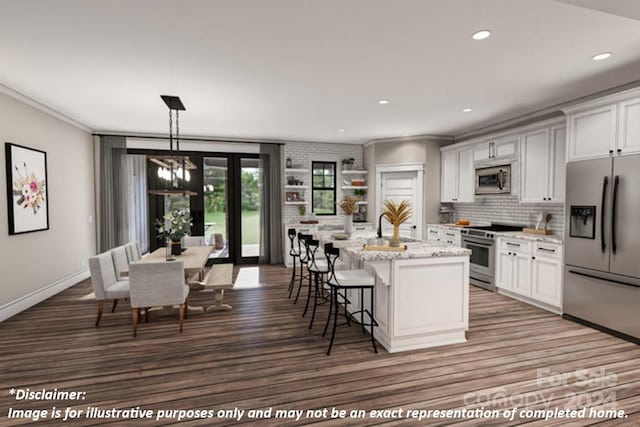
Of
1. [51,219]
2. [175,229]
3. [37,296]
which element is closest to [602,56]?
[175,229]

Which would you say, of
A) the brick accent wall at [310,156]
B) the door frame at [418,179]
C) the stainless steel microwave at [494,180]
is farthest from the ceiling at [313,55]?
the brick accent wall at [310,156]

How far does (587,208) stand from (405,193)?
11.6 feet

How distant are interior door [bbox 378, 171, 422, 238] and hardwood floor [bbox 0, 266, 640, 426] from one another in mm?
2956

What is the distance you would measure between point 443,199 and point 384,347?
4341 millimetres

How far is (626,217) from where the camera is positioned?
10.9ft

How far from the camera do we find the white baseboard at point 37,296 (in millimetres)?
3979

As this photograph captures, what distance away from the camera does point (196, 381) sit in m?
2.63

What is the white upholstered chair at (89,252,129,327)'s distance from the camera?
359 cm

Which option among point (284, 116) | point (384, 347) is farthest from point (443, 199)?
point (384, 347)

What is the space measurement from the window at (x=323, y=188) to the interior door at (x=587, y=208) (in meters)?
4.63

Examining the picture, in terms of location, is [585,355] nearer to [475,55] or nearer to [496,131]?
[475,55]

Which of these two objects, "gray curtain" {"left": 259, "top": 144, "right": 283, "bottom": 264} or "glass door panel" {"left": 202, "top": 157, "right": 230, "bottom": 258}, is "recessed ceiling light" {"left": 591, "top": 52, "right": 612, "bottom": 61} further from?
"glass door panel" {"left": 202, "top": 157, "right": 230, "bottom": 258}

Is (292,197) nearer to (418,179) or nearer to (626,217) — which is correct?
(418,179)

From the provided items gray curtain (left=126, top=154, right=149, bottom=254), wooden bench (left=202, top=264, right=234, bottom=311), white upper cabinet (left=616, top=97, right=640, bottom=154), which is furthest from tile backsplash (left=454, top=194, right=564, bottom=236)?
gray curtain (left=126, top=154, right=149, bottom=254)
